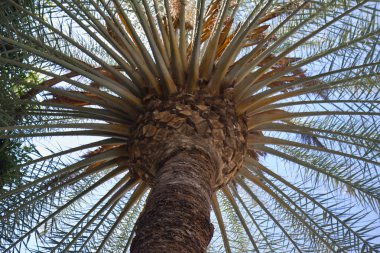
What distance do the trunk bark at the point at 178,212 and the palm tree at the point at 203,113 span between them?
27mm

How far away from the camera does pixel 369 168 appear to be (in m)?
6.59

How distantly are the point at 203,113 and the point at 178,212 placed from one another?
69.1 inches

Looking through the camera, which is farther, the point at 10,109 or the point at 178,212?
the point at 10,109

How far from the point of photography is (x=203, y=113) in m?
5.47

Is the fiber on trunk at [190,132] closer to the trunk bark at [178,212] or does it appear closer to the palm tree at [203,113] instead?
the palm tree at [203,113]

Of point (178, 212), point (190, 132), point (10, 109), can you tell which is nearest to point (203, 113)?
A: point (190, 132)

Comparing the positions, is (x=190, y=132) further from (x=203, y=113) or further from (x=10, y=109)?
(x=10, y=109)

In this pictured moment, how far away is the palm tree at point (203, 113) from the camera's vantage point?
5398 mm

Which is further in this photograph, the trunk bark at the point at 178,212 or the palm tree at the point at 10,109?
the palm tree at the point at 10,109

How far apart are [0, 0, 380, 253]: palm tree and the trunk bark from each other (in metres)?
0.03

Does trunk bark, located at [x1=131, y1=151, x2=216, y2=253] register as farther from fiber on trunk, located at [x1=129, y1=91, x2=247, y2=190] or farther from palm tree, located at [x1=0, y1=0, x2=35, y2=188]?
palm tree, located at [x1=0, y1=0, x2=35, y2=188]

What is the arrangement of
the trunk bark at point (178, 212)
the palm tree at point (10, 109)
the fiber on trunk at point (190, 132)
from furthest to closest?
the palm tree at point (10, 109) → the fiber on trunk at point (190, 132) → the trunk bark at point (178, 212)

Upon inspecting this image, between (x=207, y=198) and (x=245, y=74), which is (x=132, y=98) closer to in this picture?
(x=245, y=74)

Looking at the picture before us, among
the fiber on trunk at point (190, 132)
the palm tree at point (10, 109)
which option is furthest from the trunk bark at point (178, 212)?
the palm tree at point (10, 109)
